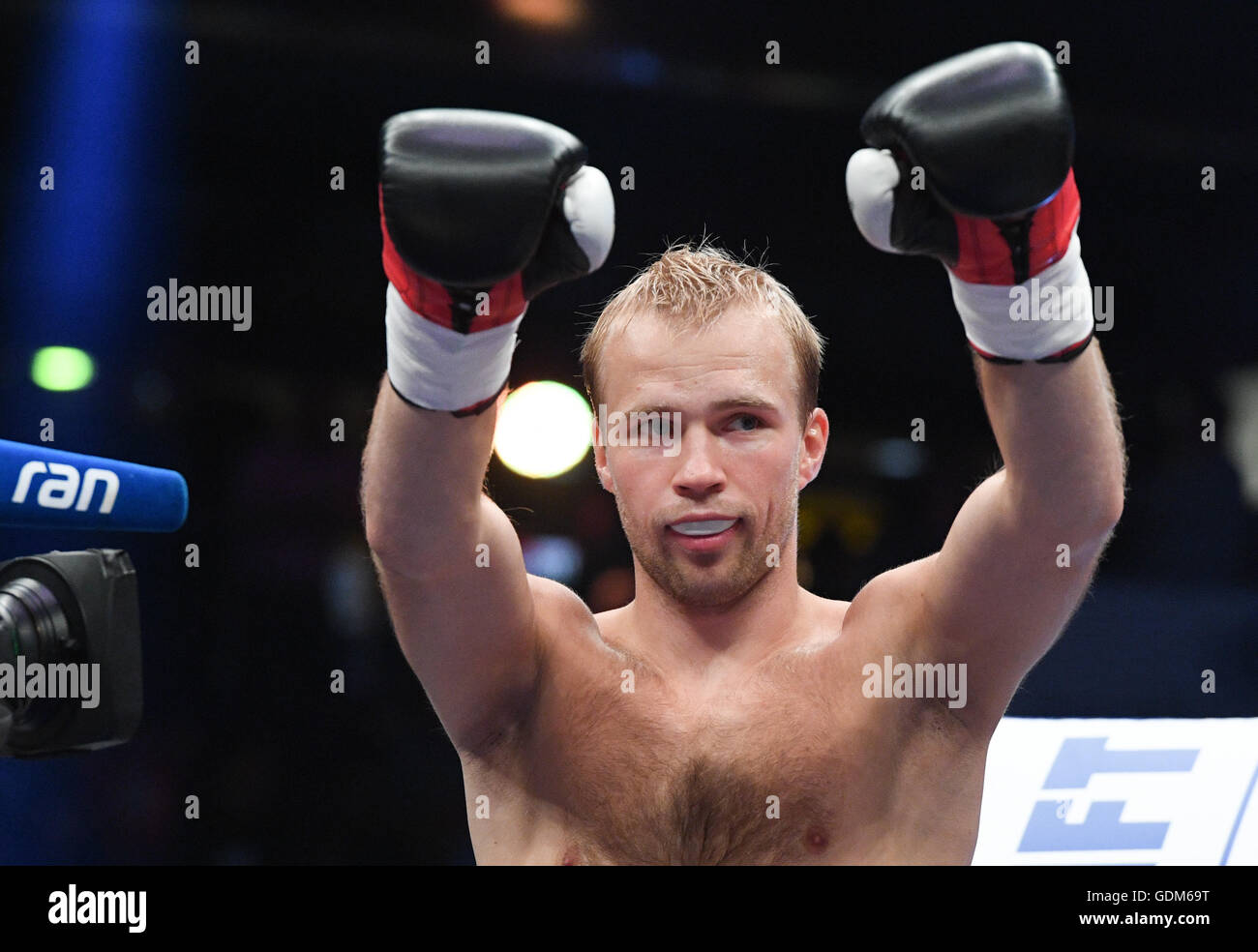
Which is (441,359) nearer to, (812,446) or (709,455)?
(709,455)

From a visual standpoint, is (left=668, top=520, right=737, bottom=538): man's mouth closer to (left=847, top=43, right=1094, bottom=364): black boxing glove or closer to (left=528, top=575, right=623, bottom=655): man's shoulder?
(left=528, top=575, right=623, bottom=655): man's shoulder

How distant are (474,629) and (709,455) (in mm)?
466

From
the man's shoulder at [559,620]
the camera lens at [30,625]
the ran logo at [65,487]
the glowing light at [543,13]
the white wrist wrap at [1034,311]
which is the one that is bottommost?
the man's shoulder at [559,620]

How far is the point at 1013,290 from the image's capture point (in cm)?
132

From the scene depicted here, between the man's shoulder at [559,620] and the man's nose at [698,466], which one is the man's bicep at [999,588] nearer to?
the man's nose at [698,466]

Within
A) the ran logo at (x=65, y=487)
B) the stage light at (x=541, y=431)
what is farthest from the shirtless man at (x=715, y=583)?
the stage light at (x=541, y=431)

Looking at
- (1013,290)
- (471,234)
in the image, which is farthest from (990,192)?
(471,234)

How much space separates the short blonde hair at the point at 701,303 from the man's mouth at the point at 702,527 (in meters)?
0.24

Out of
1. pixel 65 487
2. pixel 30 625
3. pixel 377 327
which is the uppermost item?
pixel 65 487

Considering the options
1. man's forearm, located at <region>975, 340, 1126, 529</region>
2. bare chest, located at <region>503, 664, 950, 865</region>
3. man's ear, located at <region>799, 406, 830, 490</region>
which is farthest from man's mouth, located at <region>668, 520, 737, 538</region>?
man's forearm, located at <region>975, 340, 1126, 529</region>

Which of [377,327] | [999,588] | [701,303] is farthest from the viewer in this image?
[377,327]

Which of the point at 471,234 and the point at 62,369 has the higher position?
the point at 471,234

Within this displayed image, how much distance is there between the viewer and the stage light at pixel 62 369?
2.96m

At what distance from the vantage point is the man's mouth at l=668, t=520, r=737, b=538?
5.86ft
